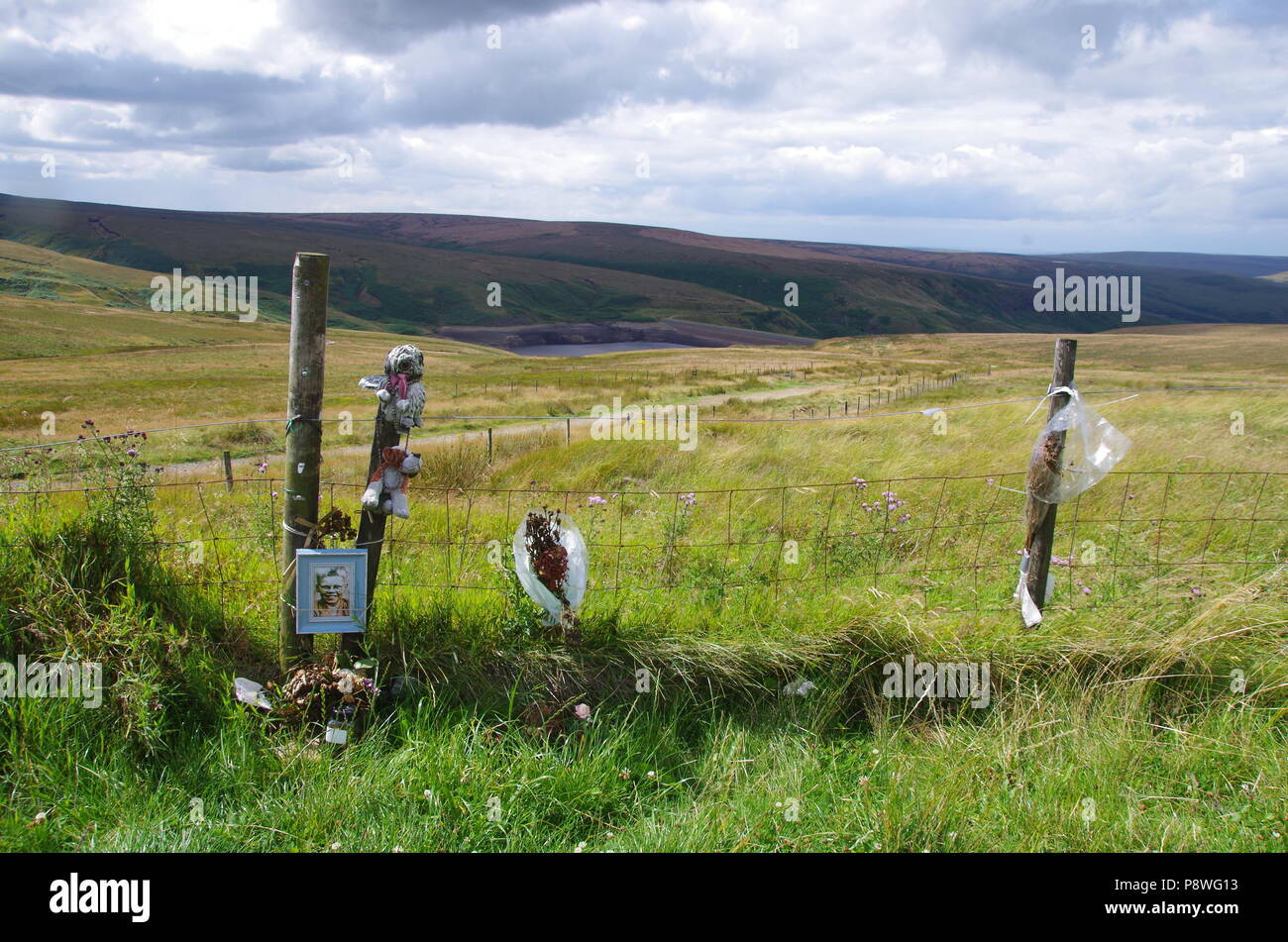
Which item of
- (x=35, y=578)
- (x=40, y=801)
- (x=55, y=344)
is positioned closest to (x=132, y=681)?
(x=40, y=801)

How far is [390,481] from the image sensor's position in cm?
382

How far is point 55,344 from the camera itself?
62.0m

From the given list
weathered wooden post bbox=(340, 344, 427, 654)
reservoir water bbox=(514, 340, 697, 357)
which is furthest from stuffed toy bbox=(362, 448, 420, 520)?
reservoir water bbox=(514, 340, 697, 357)

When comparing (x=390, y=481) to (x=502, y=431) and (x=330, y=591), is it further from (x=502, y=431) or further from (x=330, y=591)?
(x=502, y=431)

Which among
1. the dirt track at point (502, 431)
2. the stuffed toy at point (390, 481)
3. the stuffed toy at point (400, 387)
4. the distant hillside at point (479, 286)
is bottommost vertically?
the dirt track at point (502, 431)

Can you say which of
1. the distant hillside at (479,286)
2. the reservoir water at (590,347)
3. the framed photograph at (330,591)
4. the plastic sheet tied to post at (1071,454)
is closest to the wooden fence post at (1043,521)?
the plastic sheet tied to post at (1071,454)

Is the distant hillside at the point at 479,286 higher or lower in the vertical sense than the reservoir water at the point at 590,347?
higher

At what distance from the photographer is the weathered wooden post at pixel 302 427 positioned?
375cm

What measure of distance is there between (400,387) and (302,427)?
0.48 m

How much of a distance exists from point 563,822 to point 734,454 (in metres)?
7.97

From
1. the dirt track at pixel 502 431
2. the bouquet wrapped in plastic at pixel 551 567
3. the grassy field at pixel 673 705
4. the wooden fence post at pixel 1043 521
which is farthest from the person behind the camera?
the dirt track at pixel 502 431

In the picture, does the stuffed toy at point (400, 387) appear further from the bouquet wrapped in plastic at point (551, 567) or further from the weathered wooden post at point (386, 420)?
the bouquet wrapped in plastic at point (551, 567)

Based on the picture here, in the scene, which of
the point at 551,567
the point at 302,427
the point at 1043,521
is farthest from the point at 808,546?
the point at 302,427

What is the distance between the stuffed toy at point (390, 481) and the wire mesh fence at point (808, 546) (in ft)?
2.30
